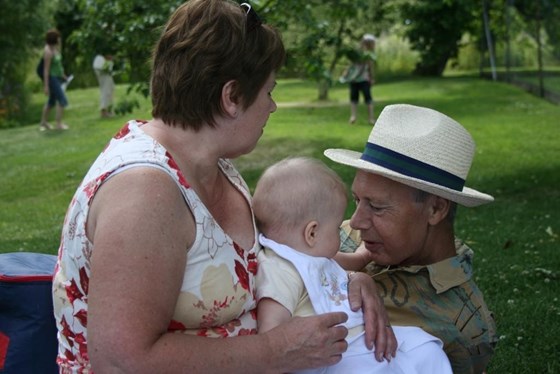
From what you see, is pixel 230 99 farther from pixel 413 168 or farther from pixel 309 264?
pixel 413 168

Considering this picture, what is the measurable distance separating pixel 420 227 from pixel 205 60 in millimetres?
1169

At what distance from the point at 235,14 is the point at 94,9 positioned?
7531mm

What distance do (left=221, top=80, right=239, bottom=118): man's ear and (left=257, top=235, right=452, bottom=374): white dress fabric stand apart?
51 cm

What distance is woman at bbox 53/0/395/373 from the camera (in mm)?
2115

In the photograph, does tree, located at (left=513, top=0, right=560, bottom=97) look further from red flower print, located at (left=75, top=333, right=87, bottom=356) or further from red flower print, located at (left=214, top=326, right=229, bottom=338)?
red flower print, located at (left=75, top=333, right=87, bottom=356)

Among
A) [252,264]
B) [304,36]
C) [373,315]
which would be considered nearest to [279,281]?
[252,264]

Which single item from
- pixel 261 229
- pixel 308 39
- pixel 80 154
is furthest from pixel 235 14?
pixel 80 154

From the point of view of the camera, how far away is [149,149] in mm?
2318

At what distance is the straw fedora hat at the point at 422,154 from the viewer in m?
3.10

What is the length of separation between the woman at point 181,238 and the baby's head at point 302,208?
0.22 m

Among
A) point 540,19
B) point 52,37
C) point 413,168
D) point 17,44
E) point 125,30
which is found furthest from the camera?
point 17,44

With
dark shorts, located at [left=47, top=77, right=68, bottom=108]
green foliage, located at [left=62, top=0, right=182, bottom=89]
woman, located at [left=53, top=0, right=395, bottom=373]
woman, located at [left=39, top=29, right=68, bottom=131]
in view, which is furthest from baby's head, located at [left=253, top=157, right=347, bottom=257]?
dark shorts, located at [left=47, top=77, right=68, bottom=108]

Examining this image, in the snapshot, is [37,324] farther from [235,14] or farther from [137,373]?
[235,14]

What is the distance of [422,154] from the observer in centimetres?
315
